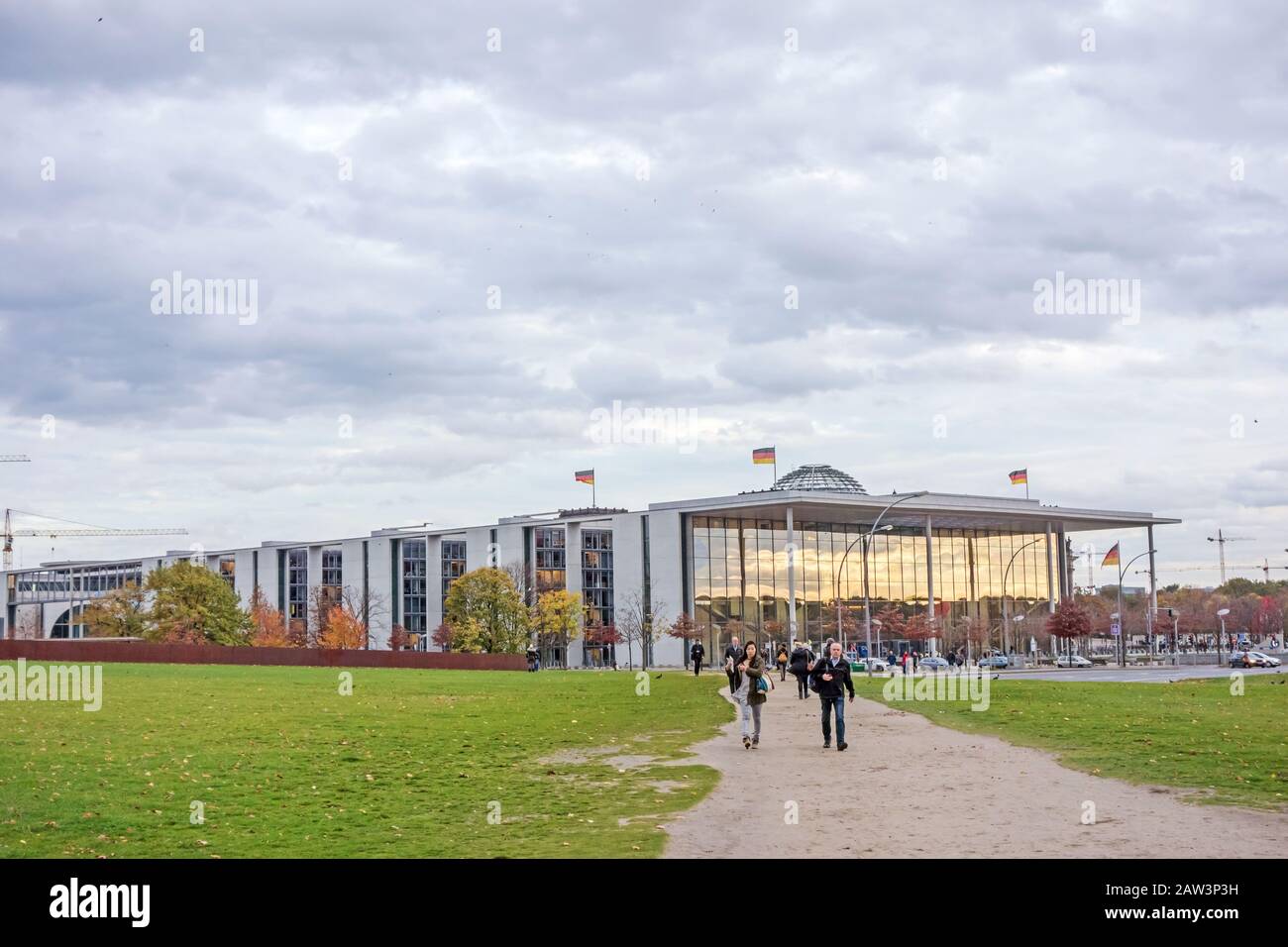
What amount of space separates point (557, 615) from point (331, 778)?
96.9 metres

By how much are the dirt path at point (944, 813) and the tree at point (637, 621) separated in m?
92.9

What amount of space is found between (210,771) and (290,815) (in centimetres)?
475

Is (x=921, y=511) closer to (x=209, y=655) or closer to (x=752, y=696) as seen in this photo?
(x=209, y=655)

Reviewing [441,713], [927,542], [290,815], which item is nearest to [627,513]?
[927,542]

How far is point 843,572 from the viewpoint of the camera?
125812mm

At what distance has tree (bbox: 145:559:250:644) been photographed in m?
84.4

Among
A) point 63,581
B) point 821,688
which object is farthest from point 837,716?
point 63,581

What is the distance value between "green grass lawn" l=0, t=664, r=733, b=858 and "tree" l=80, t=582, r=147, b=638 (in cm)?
5597

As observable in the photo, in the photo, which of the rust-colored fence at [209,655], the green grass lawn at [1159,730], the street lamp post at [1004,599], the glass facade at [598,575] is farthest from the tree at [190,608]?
the street lamp post at [1004,599]

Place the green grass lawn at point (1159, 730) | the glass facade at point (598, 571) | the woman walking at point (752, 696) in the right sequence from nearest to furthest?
1. the green grass lawn at point (1159, 730)
2. the woman walking at point (752, 696)
3. the glass facade at point (598, 571)

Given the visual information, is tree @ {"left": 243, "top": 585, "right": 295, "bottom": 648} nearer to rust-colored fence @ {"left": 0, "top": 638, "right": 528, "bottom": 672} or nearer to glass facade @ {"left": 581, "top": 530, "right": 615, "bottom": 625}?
glass facade @ {"left": 581, "top": 530, "right": 615, "bottom": 625}

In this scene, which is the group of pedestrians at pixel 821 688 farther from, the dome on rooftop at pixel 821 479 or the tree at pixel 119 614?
the dome on rooftop at pixel 821 479

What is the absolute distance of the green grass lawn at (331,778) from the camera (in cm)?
1330
